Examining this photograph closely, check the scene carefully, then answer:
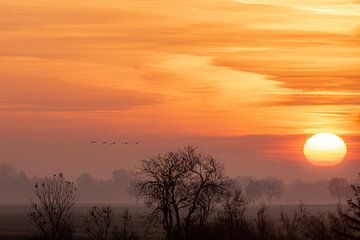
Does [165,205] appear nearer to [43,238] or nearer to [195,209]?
[195,209]

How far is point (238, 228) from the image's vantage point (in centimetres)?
8200

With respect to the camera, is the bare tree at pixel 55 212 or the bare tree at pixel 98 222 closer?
the bare tree at pixel 55 212

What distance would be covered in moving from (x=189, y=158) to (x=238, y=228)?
9602 mm

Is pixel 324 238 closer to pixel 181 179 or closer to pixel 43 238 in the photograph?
pixel 181 179

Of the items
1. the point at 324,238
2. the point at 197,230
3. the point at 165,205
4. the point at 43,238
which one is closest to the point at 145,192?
the point at 165,205

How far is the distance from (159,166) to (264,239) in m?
12.4

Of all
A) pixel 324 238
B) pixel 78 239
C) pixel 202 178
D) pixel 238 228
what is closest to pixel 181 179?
pixel 202 178

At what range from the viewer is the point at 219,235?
260 feet

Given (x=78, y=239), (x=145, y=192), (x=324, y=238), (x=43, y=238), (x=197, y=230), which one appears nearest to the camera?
(x=43, y=238)

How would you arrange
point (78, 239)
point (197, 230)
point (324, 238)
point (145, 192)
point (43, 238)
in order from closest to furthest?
point (43, 238), point (324, 238), point (197, 230), point (145, 192), point (78, 239)

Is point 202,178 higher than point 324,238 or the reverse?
higher

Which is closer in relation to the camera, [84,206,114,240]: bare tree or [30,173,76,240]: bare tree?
[30,173,76,240]: bare tree

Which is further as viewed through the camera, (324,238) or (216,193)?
(216,193)

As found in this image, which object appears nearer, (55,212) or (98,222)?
(55,212)
